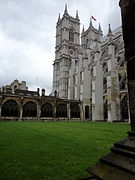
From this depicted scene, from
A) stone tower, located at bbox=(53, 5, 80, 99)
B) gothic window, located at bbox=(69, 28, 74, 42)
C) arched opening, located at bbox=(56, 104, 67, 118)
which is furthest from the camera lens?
gothic window, located at bbox=(69, 28, 74, 42)

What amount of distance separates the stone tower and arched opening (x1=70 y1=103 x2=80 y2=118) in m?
13.5

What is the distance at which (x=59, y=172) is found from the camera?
2.54 meters

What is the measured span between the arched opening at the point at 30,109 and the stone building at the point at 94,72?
1165 cm

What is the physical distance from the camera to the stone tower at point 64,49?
46000 millimetres

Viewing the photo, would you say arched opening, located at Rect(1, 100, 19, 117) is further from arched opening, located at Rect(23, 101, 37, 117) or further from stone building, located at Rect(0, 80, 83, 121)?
arched opening, located at Rect(23, 101, 37, 117)

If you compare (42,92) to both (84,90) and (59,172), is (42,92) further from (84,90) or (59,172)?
(59,172)

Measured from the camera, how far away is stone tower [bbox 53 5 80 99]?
4600 centimetres

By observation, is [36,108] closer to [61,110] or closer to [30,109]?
[30,109]

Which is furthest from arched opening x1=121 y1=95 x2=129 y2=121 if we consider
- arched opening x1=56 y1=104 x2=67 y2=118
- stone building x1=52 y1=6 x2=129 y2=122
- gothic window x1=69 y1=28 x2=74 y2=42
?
gothic window x1=69 y1=28 x2=74 y2=42

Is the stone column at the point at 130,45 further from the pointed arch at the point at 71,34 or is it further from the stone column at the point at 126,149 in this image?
the pointed arch at the point at 71,34

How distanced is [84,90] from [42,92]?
1033 cm

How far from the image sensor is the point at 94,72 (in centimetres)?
2920

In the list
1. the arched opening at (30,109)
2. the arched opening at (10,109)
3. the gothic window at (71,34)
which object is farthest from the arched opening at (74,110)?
the gothic window at (71,34)

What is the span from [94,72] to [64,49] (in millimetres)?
23309
